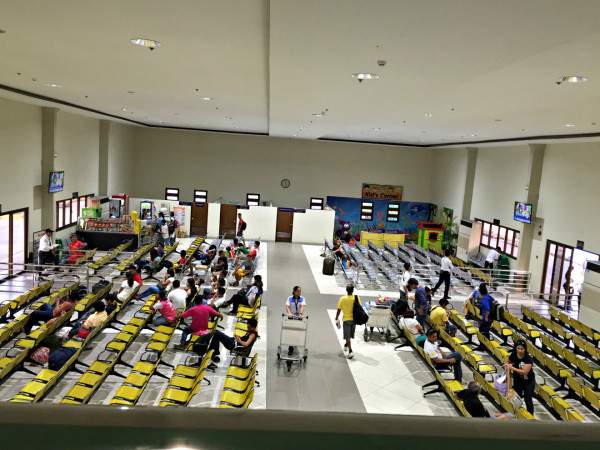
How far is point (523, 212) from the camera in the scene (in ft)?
66.2

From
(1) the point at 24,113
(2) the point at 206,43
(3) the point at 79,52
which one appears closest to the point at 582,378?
(2) the point at 206,43

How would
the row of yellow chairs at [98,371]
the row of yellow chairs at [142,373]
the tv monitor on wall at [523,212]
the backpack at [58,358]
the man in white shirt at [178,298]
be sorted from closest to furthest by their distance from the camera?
the row of yellow chairs at [98,371] < the row of yellow chairs at [142,373] < the backpack at [58,358] < the man in white shirt at [178,298] < the tv monitor on wall at [523,212]

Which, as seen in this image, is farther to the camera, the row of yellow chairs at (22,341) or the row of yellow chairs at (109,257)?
the row of yellow chairs at (109,257)

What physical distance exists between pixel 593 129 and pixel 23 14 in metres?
14.8

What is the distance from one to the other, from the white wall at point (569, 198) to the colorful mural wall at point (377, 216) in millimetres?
12644

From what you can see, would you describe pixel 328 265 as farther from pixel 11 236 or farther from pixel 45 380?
pixel 45 380

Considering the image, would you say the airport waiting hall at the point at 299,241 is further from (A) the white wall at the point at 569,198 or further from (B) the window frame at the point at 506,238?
(B) the window frame at the point at 506,238

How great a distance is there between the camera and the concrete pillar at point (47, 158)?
18.2 m

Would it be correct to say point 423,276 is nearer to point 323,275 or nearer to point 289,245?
point 323,275

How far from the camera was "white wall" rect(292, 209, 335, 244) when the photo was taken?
26438mm

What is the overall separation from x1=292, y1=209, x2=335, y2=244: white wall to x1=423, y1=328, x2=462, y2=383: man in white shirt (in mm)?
→ 16583

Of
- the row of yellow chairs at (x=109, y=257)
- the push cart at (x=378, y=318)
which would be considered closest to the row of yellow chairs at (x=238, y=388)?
the push cart at (x=378, y=318)

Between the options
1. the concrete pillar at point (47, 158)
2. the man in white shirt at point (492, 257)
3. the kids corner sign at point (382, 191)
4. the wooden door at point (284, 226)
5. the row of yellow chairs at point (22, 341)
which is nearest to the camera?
the row of yellow chairs at point (22, 341)

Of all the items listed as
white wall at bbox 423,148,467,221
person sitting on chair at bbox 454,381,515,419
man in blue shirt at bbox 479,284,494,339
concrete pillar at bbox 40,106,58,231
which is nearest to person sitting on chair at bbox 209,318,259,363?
person sitting on chair at bbox 454,381,515,419
